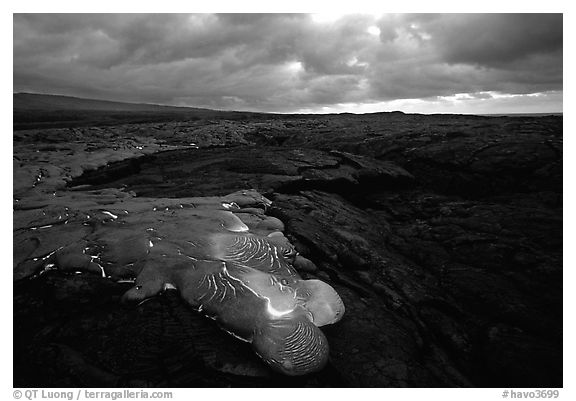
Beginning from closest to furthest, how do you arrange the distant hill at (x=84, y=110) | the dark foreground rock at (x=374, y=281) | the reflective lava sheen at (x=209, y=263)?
the dark foreground rock at (x=374, y=281), the reflective lava sheen at (x=209, y=263), the distant hill at (x=84, y=110)

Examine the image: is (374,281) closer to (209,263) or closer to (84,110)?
(209,263)

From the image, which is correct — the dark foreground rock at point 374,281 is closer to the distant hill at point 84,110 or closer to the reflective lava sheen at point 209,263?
the reflective lava sheen at point 209,263

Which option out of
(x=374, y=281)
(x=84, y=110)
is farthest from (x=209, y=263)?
(x=84, y=110)

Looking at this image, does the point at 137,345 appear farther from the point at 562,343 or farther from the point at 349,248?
the point at 562,343

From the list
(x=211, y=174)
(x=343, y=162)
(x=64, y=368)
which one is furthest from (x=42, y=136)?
(x=64, y=368)

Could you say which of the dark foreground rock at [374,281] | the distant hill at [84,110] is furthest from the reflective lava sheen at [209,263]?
the distant hill at [84,110]

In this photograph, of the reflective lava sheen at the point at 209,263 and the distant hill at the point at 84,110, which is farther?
the distant hill at the point at 84,110
